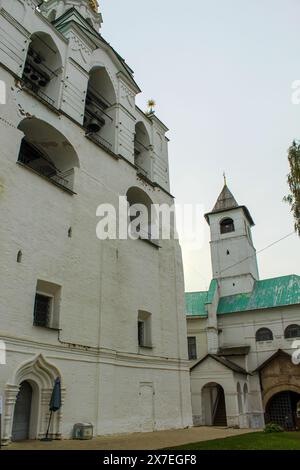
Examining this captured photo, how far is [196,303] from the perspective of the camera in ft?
117

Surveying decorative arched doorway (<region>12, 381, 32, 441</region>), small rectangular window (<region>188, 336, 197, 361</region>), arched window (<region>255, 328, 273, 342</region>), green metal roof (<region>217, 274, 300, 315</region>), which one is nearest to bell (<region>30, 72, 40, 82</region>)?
decorative arched doorway (<region>12, 381, 32, 441</region>)

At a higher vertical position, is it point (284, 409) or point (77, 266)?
point (77, 266)

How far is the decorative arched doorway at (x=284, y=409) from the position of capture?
1123 inches

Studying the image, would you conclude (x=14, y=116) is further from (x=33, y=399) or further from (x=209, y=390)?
(x=209, y=390)

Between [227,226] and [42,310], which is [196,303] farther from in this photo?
[42,310]

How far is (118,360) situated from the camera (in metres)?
16.2

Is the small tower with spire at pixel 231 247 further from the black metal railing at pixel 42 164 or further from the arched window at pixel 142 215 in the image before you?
the black metal railing at pixel 42 164

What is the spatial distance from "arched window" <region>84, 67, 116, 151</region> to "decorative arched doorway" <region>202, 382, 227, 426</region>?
18310 millimetres

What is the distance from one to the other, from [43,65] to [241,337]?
85.3 ft

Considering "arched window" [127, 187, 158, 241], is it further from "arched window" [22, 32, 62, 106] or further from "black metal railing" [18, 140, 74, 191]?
"arched window" [22, 32, 62, 106]

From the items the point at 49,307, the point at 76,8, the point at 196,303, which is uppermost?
the point at 76,8

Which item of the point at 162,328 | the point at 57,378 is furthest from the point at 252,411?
the point at 57,378

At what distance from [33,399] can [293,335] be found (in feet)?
79.8

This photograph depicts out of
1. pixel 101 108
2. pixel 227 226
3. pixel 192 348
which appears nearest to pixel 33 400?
pixel 101 108
